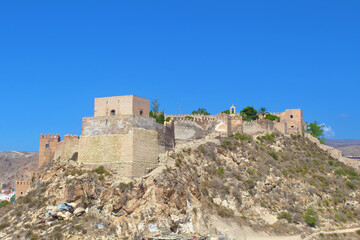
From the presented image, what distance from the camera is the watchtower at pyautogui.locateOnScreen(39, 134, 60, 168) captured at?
129 ft

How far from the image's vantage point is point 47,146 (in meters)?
39.5

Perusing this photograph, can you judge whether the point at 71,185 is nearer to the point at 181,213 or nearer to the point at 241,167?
the point at 181,213

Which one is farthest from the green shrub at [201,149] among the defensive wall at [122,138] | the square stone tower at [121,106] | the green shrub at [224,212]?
the square stone tower at [121,106]

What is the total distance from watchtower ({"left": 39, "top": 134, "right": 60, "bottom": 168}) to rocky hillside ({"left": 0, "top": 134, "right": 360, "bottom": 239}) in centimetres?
351

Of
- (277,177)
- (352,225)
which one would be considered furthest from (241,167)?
(352,225)

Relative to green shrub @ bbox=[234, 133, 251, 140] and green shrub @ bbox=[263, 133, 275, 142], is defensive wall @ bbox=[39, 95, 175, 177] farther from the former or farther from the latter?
green shrub @ bbox=[263, 133, 275, 142]

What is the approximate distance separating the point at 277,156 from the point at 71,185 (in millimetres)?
20246

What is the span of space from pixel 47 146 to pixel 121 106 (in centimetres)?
909

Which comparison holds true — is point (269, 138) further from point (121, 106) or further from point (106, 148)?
point (106, 148)

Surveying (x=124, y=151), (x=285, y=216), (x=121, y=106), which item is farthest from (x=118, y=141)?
(x=285, y=216)

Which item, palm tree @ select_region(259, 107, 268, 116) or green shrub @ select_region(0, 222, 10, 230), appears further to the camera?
palm tree @ select_region(259, 107, 268, 116)

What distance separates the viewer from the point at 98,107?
35219 millimetres

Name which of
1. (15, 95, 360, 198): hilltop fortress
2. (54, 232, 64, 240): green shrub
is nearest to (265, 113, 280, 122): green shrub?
(15, 95, 360, 198): hilltop fortress

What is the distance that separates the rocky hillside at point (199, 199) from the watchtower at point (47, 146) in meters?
3.51
